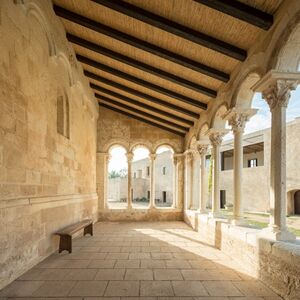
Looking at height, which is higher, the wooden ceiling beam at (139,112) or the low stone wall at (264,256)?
the wooden ceiling beam at (139,112)

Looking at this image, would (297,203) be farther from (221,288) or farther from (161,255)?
(221,288)

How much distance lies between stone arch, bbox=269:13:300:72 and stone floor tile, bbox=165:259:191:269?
3.30 metres

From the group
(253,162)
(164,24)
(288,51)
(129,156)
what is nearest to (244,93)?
(288,51)

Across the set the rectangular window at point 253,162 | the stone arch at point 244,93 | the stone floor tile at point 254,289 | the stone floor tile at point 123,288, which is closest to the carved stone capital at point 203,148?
the stone arch at point 244,93

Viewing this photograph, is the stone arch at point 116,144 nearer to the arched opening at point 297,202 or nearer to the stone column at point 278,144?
the stone column at point 278,144

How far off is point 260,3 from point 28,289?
187 inches

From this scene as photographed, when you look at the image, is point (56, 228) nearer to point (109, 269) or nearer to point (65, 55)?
point (109, 269)

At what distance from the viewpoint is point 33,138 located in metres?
3.97

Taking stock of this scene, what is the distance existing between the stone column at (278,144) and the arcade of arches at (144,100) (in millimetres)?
14

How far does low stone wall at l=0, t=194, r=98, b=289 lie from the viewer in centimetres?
316

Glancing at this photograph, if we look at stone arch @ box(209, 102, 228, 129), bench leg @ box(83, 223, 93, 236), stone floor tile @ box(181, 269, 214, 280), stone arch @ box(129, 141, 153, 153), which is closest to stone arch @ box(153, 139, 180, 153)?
stone arch @ box(129, 141, 153, 153)

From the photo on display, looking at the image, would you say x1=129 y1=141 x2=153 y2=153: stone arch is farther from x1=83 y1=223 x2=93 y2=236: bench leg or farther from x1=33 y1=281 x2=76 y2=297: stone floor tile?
x1=33 y1=281 x2=76 y2=297: stone floor tile

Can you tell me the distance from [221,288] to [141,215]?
6341mm

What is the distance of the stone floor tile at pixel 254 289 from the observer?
10.1 feet
